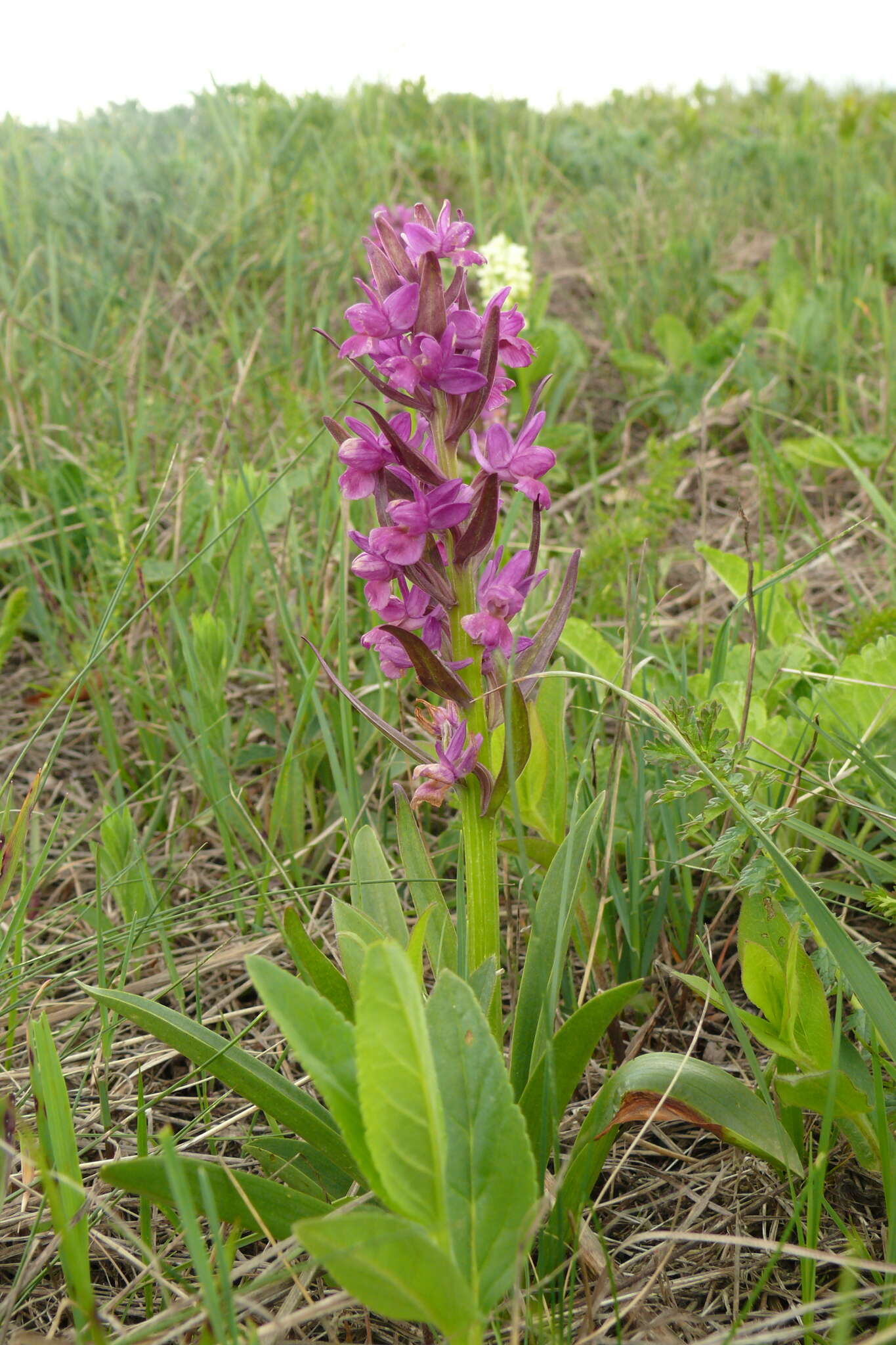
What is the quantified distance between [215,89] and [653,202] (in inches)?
88.8

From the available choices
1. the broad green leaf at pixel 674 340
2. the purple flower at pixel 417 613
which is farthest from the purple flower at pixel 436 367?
the broad green leaf at pixel 674 340

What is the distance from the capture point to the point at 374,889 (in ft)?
4.38

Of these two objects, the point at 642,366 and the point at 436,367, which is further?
the point at 642,366

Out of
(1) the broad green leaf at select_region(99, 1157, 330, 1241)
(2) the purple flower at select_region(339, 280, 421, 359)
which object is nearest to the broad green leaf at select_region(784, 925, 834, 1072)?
(1) the broad green leaf at select_region(99, 1157, 330, 1241)

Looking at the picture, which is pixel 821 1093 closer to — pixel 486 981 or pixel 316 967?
pixel 486 981

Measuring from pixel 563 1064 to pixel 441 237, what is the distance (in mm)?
1014

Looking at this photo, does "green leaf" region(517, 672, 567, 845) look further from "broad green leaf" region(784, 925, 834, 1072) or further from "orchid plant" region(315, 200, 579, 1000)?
"broad green leaf" region(784, 925, 834, 1072)

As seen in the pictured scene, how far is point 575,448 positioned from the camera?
3602mm

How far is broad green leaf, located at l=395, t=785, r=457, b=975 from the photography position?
129 cm

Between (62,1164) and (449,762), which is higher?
(449,762)

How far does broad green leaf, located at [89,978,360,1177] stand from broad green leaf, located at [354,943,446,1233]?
0.80 feet

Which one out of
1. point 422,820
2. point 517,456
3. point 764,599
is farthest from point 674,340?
point 517,456

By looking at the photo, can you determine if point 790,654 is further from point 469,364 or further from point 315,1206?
point 315,1206

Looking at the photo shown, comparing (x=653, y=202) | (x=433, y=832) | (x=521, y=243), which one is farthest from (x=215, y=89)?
(x=433, y=832)
